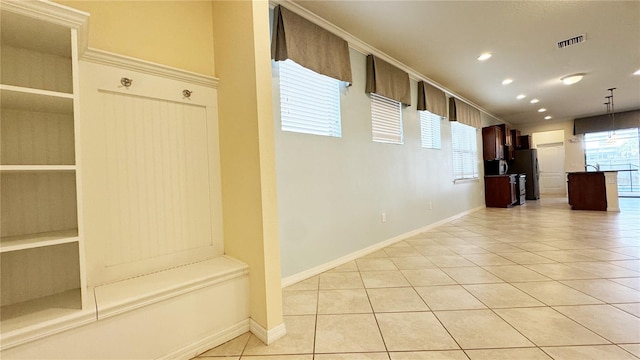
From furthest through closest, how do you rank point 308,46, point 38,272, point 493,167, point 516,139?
1. point 516,139
2. point 493,167
3. point 308,46
4. point 38,272

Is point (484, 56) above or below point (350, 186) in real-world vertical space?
above

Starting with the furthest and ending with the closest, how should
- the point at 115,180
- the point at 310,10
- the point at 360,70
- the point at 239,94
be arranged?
the point at 360,70 < the point at 310,10 < the point at 239,94 < the point at 115,180

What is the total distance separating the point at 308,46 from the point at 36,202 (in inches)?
88.0

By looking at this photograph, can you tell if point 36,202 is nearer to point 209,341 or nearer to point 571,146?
point 209,341

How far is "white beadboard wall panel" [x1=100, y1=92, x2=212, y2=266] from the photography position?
1.45 metres

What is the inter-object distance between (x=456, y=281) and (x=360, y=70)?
8.33 ft

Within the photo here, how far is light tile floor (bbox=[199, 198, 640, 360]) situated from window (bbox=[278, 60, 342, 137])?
150cm

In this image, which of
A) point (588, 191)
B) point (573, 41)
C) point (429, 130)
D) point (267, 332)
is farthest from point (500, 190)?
point (267, 332)

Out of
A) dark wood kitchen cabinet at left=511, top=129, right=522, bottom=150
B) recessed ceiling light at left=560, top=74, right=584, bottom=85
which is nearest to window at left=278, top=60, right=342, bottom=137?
recessed ceiling light at left=560, top=74, right=584, bottom=85

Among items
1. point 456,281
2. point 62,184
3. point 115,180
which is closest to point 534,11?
point 456,281

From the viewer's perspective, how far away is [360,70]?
10.2 ft

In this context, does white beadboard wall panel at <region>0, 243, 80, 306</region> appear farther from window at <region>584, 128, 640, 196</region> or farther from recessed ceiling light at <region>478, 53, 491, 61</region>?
window at <region>584, 128, 640, 196</region>

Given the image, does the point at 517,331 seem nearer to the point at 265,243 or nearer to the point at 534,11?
the point at 265,243

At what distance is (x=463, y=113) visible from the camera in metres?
5.48
